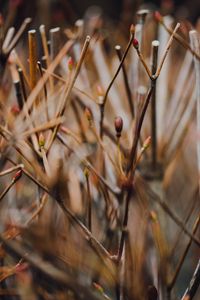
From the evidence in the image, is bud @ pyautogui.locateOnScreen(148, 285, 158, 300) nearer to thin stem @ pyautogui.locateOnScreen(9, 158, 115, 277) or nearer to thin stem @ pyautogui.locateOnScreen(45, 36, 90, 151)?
thin stem @ pyautogui.locateOnScreen(9, 158, 115, 277)

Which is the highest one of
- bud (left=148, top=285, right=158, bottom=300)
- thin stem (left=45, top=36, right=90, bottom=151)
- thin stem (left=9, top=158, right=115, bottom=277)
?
thin stem (left=45, top=36, right=90, bottom=151)

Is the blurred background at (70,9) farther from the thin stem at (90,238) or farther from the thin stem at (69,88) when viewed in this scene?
the thin stem at (90,238)

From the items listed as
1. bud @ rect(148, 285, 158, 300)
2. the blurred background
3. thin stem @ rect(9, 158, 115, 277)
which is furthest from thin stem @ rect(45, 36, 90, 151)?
the blurred background

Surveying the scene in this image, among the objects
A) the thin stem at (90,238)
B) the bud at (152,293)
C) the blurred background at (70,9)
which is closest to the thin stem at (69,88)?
the thin stem at (90,238)

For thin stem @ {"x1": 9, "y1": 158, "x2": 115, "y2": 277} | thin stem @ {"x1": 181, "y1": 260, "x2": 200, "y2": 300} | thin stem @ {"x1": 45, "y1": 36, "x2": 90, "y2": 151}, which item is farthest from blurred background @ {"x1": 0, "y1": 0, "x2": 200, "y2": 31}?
thin stem @ {"x1": 181, "y1": 260, "x2": 200, "y2": 300}

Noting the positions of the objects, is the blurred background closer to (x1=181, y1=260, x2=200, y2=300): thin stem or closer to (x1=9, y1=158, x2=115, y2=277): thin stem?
(x1=9, y1=158, x2=115, y2=277): thin stem

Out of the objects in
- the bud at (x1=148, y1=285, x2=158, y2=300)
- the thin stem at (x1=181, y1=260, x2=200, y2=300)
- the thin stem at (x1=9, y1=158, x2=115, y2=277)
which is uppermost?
the thin stem at (x1=9, y1=158, x2=115, y2=277)

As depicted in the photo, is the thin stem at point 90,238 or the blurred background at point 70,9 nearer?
the thin stem at point 90,238

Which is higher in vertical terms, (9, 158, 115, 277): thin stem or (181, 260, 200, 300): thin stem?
(9, 158, 115, 277): thin stem

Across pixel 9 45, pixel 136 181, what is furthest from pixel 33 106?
pixel 136 181

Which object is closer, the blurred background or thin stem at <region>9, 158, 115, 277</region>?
thin stem at <region>9, 158, 115, 277</region>

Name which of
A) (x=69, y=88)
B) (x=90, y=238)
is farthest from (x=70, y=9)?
(x=90, y=238)
